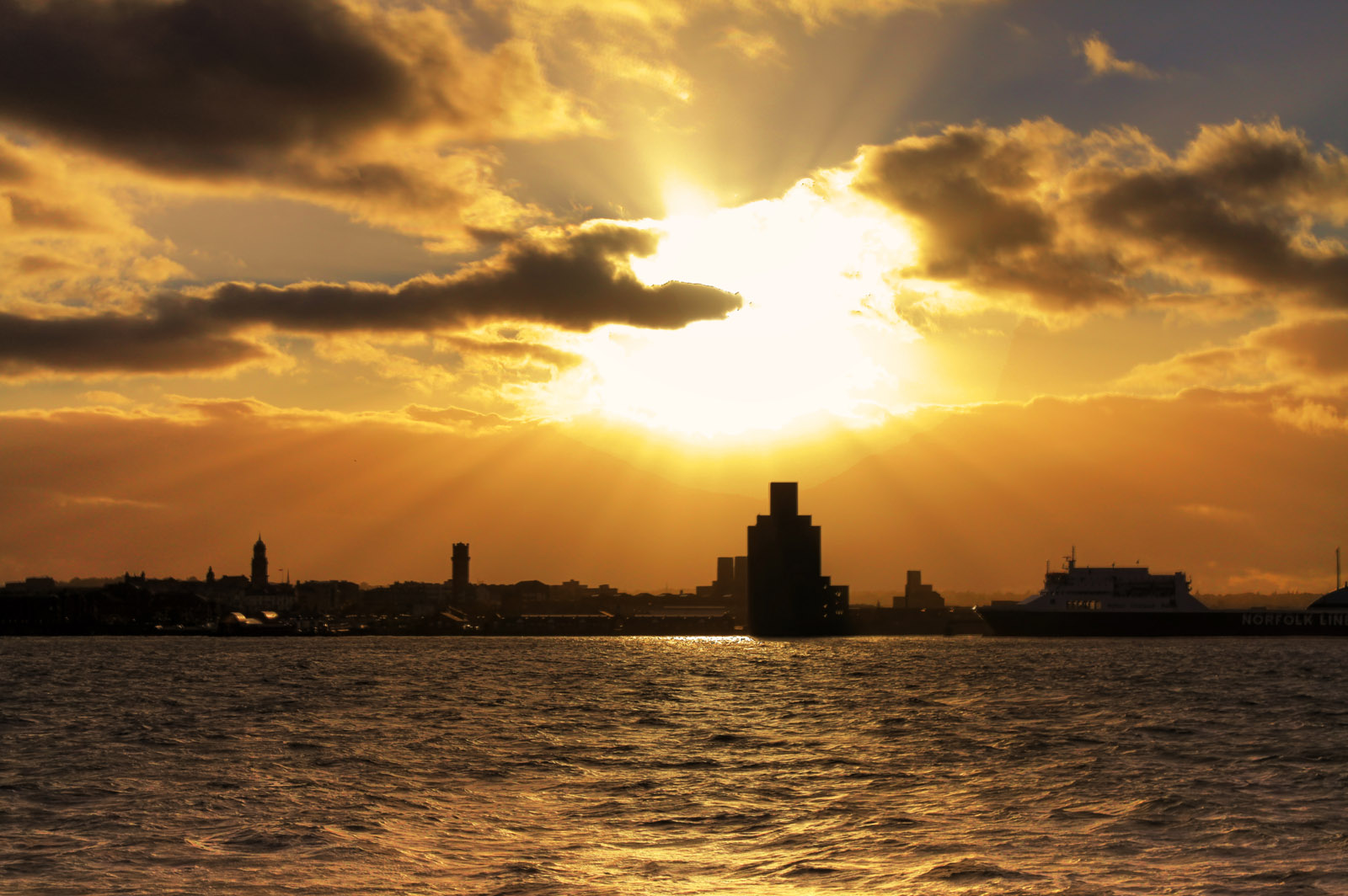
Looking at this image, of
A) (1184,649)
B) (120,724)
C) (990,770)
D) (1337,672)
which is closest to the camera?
(990,770)

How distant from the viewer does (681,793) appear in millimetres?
41469

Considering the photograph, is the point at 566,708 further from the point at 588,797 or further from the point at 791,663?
the point at 791,663

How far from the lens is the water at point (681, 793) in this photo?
27703 millimetres

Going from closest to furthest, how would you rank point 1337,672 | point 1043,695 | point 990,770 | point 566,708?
point 990,770, point 566,708, point 1043,695, point 1337,672

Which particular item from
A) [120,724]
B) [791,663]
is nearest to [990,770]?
[120,724]

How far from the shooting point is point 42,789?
42.6m

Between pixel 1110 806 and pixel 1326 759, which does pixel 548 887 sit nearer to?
pixel 1110 806

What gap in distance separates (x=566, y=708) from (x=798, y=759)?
114 ft

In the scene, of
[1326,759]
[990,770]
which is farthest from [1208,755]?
[990,770]

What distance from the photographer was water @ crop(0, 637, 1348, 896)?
27703 mm

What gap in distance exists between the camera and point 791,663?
544ft

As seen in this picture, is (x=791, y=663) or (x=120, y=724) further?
(x=791, y=663)

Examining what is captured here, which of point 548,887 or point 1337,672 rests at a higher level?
point 548,887

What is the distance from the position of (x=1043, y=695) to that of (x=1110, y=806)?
181 ft
